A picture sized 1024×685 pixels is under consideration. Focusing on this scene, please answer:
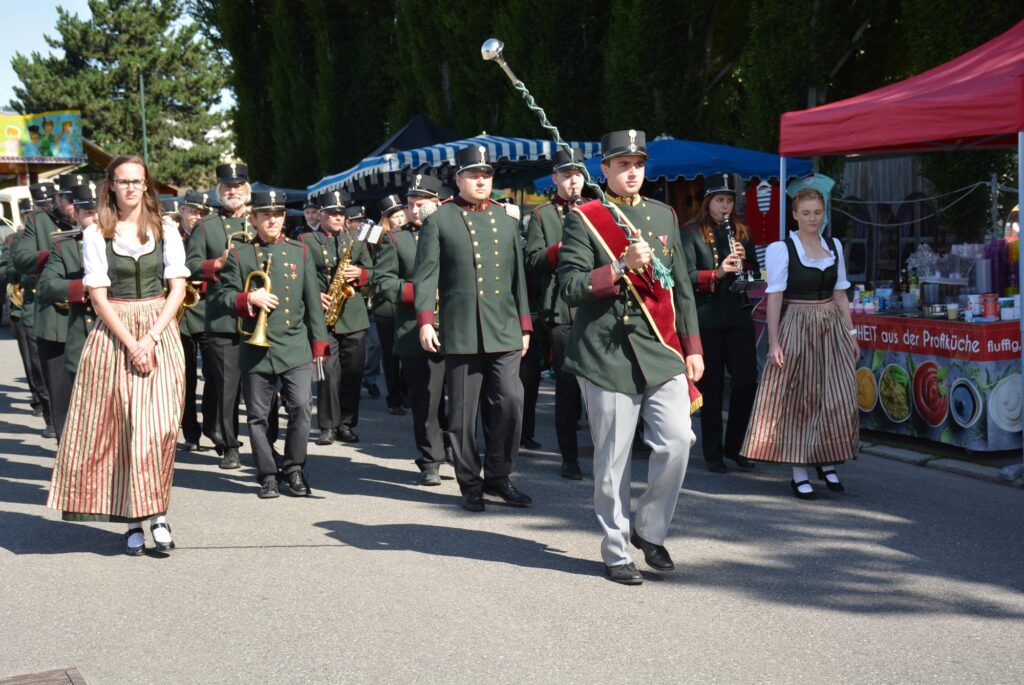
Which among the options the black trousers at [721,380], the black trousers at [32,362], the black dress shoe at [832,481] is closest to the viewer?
the black dress shoe at [832,481]

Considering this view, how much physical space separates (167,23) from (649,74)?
199 feet

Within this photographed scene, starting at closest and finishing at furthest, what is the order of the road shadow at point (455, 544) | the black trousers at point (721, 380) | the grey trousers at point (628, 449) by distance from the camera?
the grey trousers at point (628, 449), the road shadow at point (455, 544), the black trousers at point (721, 380)

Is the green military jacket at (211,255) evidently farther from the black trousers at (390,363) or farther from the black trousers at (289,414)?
the black trousers at (390,363)

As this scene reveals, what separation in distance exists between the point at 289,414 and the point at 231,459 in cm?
133

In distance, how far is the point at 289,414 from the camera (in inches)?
312

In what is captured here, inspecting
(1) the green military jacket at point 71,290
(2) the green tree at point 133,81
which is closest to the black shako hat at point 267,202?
(1) the green military jacket at point 71,290

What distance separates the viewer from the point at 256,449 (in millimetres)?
7863

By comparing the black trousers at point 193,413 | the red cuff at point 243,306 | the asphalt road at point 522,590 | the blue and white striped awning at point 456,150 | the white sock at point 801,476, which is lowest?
the asphalt road at point 522,590

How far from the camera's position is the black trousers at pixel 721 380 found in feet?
27.9

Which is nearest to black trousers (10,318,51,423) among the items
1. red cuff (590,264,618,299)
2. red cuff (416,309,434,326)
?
red cuff (416,309,434,326)

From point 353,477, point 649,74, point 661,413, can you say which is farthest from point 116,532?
point 649,74

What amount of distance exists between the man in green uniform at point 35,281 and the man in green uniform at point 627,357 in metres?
4.25

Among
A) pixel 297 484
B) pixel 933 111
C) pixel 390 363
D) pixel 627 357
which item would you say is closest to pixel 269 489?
pixel 297 484

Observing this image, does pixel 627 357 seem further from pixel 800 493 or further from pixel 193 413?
pixel 193 413
